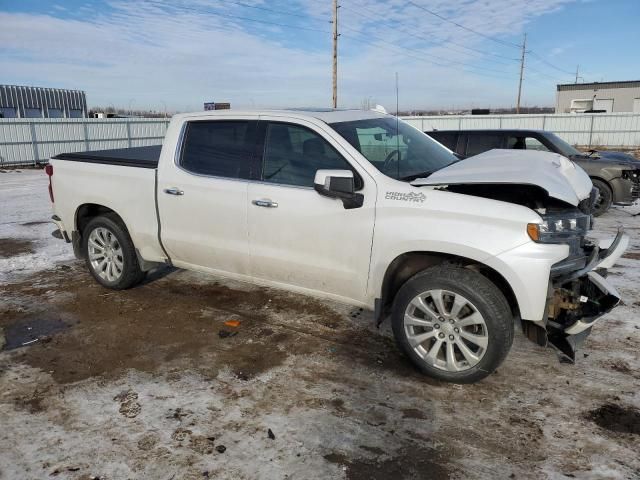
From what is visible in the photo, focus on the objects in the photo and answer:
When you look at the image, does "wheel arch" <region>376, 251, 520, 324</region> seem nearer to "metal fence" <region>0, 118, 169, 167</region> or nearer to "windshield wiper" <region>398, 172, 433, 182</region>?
"windshield wiper" <region>398, 172, 433, 182</region>

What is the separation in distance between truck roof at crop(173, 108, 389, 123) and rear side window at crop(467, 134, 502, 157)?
477 centimetres

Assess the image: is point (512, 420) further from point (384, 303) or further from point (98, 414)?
point (98, 414)

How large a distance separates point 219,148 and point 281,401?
94.3 inches

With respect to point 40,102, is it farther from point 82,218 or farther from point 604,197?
point 604,197

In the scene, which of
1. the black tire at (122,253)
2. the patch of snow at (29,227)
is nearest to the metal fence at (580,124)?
the patch of snow at (29,227)

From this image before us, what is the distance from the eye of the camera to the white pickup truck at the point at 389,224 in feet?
11.1

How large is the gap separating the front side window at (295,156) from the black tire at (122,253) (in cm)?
198

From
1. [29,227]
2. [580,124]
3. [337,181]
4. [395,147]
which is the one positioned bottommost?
[29,227]

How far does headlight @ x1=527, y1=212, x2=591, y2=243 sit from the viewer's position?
3.22m

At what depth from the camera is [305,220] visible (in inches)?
159

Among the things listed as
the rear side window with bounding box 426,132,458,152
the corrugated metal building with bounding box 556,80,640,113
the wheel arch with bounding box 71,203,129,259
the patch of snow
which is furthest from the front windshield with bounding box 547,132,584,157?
the corrugated metal building with bounding box 556,80,640,113

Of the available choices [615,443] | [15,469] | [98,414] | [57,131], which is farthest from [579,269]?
[57,131]

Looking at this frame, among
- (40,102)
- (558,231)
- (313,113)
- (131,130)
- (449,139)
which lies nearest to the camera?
(558,231)

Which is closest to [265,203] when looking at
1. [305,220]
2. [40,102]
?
[305,220]
